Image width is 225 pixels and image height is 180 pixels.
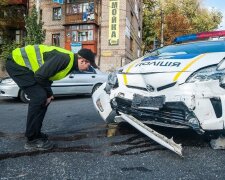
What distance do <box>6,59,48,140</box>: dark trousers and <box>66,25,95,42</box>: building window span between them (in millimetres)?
24671

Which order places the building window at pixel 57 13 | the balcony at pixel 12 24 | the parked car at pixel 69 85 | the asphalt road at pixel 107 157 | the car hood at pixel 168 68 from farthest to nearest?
1. the building window at pixel 57 13
2. the balcony at pixel 12 24
3. the parked car at pixel 69 85
4. the car hood at pixel 168 68
5. the asphalt road at pixel 107 157

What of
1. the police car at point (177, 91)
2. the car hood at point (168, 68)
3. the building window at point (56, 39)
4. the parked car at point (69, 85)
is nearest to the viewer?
the police car at point (177, 91)

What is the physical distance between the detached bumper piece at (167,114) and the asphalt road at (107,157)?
1.13 ft

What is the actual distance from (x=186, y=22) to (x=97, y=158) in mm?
39607

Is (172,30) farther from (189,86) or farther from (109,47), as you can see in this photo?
(189,86)

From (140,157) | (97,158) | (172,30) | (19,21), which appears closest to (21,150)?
(97,158)

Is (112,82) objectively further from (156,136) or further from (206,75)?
(206,75)

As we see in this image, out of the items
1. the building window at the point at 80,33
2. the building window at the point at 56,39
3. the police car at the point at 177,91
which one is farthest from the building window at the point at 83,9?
the police car at the point at 177,91

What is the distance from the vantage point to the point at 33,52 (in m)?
3.84

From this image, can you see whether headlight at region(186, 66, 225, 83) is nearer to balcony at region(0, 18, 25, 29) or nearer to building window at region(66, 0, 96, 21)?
building window at region(66, 0, 96, 21)

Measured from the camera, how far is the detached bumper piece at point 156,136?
3.63 meters

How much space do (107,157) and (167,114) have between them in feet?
2.68

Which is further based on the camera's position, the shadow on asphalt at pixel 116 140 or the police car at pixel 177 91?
the shadow on asphalt at pixel 116 140

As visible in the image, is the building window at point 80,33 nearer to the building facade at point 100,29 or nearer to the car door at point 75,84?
the building facade at point 100,29
